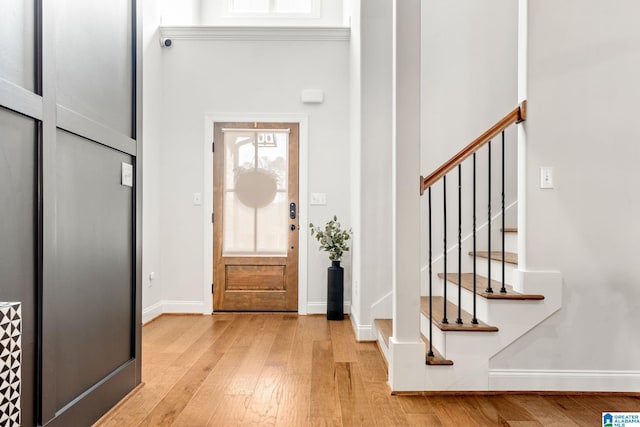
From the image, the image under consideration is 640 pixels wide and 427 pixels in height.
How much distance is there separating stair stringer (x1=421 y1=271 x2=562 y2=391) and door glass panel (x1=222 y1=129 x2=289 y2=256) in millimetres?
2418

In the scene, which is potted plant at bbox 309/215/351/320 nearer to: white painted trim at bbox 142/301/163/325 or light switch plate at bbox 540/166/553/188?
white painted trim at bbox 142/301/163/325

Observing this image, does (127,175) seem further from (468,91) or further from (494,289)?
(468,91)

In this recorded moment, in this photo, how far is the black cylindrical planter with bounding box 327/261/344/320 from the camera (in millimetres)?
4172

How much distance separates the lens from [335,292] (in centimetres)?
420

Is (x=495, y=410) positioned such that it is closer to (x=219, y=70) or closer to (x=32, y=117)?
(x=32, y=117)

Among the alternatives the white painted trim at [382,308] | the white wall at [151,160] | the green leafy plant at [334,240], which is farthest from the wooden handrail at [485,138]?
the white wall at [151,160]

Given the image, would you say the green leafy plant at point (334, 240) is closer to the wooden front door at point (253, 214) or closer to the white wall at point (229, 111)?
the white wall at point (229, 111)

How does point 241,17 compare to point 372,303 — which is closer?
point 372,303

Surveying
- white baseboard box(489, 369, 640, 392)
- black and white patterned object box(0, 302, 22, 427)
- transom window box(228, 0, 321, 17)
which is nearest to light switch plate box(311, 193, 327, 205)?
transom window box(228, 0, 321, 17)

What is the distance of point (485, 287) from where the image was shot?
106 inches

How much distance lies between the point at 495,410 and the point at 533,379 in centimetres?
38

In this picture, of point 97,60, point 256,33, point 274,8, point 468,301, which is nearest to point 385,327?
point 468,301

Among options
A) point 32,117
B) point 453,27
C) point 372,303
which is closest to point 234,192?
point 372,303

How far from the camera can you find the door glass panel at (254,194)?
4.50 meters
